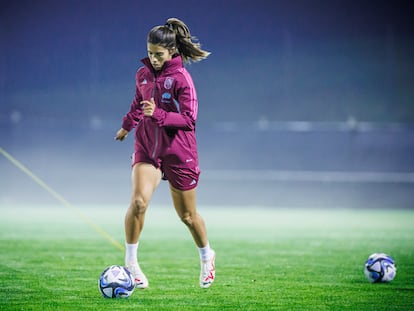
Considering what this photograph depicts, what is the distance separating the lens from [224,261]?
6.86 meters

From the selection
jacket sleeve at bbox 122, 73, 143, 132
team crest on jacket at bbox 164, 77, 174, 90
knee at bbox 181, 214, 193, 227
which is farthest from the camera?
jacket sleeve at bbox 122, 73, 143, 132

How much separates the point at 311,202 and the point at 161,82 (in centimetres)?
951

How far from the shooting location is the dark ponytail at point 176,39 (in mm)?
5039

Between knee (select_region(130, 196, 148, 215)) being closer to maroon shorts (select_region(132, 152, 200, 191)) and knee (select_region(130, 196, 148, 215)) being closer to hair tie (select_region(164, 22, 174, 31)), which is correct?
maroon shorts (select_region(132, 152, 200, 191))

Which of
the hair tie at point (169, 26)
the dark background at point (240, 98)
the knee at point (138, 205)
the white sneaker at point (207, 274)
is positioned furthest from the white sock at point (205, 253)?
the dark background at point (240, 98)

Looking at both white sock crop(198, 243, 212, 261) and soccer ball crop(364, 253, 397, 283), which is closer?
white sock crop(198, 243, 212, 261)

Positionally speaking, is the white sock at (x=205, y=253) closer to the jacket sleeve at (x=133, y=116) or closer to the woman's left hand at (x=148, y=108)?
the jacket sleeve at (x=133, y=116)

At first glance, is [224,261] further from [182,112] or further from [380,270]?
[182,112]

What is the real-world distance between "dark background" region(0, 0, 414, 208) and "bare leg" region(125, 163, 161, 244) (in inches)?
364

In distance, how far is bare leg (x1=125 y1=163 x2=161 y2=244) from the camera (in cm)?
491

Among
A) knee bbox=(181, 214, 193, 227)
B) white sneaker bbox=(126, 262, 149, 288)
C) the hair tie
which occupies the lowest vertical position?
white sneaker bbox=(126, 262, 149, 288)

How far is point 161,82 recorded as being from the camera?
199 inches

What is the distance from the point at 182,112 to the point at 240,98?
32.2 ft

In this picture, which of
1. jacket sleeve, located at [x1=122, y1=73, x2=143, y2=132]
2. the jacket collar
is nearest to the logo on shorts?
the jacket collar
